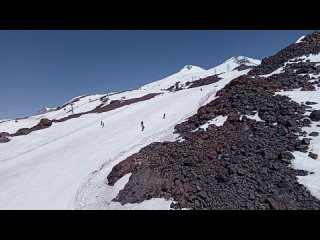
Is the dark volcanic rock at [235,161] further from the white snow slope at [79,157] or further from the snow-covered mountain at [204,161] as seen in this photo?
the white snow slope at [79,157]

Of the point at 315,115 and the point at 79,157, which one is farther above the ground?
the point at 315,115

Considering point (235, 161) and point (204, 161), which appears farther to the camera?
point (204, 161)

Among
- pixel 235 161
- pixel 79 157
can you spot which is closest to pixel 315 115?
pixel 235 161

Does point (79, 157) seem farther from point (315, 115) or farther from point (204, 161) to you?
point (315, 115)

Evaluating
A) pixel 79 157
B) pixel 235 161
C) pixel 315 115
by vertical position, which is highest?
pixel 315 115

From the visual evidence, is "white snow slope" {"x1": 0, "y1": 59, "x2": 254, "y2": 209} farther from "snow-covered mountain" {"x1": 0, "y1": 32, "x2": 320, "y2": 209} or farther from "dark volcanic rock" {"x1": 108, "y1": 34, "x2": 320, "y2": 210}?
"dark volcanic rock" {"x1": 108, "y1": 34, "x2": 320, "y2": 210}

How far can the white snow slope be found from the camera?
2088cm

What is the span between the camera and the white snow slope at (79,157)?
68.5ft

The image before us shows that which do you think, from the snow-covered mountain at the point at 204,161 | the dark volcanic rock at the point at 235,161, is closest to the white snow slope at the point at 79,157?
the snow-covered mountain at the point at 204,161

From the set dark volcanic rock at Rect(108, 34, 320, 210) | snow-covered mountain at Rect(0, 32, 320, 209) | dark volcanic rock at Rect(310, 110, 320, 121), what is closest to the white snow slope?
snow-covered mountain at Rect(0, 32, 320, 209)

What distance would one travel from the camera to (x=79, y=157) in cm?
3106

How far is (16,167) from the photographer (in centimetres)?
3228
